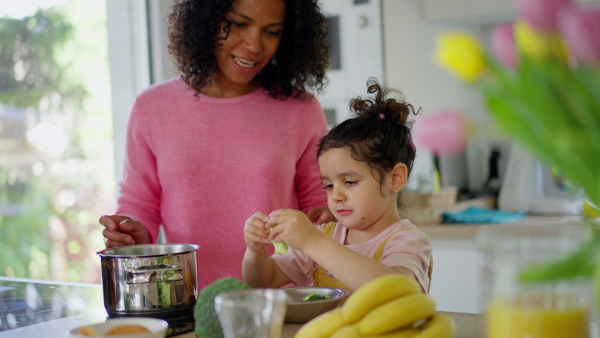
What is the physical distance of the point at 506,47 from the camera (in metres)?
0.64

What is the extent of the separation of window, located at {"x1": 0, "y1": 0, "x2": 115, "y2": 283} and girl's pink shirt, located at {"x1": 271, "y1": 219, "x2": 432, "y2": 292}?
1.63 meters

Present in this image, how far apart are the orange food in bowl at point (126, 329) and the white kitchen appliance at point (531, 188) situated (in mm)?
2364

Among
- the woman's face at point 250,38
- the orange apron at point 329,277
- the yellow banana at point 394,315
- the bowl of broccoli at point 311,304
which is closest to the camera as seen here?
the yellow banana at point 394,315

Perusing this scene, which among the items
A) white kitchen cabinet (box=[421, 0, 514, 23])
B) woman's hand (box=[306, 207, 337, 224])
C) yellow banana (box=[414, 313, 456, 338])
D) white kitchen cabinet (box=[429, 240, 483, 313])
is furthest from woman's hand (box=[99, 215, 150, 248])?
white kitchen cabinet (box=[421, 0, 514, 23])

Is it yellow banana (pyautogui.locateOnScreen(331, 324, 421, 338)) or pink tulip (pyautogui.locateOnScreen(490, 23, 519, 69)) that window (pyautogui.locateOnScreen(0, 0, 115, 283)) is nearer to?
yellow banana (pyautogui.locateOnScreen(331, 324, 421, 338))

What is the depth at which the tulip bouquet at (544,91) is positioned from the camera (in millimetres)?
615

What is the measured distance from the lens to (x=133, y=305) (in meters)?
1.24

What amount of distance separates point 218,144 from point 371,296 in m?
0.96

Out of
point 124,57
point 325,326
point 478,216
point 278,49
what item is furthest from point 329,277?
point 124,57

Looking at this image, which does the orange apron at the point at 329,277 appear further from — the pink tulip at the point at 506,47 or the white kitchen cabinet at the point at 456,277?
the white kitchen cabinet at the point at 456,277

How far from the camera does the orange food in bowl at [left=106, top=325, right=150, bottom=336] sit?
3.31ft

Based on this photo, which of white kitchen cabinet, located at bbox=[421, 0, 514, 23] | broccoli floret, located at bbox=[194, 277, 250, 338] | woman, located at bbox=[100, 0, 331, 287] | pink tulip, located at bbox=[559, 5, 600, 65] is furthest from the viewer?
white kitchen cabinet, located at bbox=[421, 0, 514, 23]

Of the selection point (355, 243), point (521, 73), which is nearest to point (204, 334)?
point (355, 243)

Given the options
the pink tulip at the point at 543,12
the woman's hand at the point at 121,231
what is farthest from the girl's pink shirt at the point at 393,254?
the pink tulip at the point at 543,12
